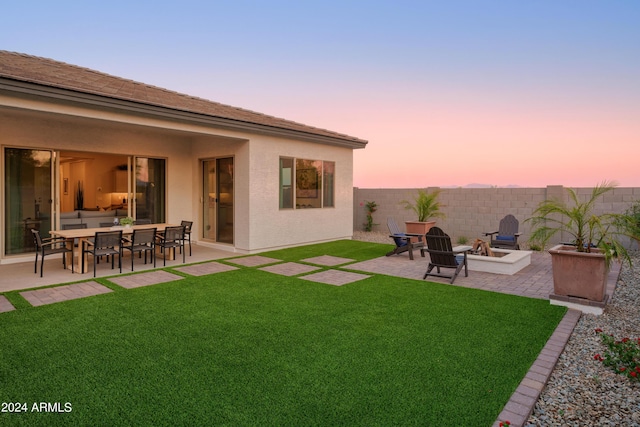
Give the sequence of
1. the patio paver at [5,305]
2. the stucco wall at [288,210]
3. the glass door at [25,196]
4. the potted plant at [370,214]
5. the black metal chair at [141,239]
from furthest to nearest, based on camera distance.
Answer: the potted plant at [370,214] < the stucco wall at [288,210] < the glass door at [25,196] < the black metal chair at [141,239] < the patio paver at [5,305]

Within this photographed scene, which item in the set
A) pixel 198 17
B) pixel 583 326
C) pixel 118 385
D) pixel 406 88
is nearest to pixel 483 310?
pixel 583 326

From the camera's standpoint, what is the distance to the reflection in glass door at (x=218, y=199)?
10555 millimetres

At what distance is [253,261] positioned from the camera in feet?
28.5

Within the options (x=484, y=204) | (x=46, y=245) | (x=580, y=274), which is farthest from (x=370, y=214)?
(x=46, y=245)

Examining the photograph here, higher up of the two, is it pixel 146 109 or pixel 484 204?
pixel 146 109

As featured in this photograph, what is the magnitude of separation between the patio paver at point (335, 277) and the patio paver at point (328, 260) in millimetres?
840

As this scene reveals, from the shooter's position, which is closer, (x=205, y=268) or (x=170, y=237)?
(x=205, y=268)

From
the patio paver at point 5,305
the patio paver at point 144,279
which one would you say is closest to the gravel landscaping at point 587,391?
the patio paver at point 144,279

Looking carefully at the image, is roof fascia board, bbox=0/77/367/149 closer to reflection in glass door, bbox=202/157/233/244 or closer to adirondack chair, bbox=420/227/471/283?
reflection in glass door, bbox=202/157/233/244

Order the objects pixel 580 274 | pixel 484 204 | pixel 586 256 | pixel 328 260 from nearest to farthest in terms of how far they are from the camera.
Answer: pixel 586 256 → pixel 580 274 → pixel 328 260 → pixel 484 204

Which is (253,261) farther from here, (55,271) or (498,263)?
(498,263)

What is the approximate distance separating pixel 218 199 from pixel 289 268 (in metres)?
4.07

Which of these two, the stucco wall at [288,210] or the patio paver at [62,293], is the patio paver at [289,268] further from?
the patio paver at [62,293]

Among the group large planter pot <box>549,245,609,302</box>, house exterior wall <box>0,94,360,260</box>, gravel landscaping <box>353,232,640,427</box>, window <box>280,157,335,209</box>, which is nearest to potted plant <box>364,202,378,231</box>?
house exterior wall <box>0,94,360,260</box>
